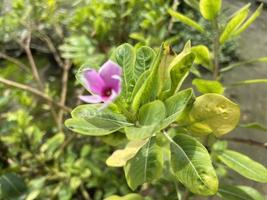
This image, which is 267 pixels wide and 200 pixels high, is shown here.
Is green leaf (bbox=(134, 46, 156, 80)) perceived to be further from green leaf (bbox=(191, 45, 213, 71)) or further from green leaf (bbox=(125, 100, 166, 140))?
green leaf (bbox=(191, 45, 213, 71))

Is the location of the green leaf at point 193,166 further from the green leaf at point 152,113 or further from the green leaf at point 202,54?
the green leaf at point 202,54

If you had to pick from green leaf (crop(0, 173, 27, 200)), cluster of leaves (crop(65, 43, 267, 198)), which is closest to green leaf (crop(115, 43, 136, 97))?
cluster of leaves (crop(65, 43, 267, 198))

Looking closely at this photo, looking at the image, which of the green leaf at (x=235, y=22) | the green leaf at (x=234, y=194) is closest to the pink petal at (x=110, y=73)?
the green leaf at (x=235, y=22)

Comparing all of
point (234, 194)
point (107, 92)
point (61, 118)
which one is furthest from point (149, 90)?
point (61, 118)

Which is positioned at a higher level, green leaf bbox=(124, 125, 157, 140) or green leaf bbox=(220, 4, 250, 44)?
green leaf bbox=(220, 4, 250, 44)

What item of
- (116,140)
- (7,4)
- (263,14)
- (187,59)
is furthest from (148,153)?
(7,4)

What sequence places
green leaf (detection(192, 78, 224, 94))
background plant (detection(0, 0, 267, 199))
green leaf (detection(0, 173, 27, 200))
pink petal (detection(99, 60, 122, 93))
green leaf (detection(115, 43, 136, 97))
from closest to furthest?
1. pink petal (detection(99, 60, 122, 93))
2. green leaf (detection(115, 43, 136, 97))
3. green leaf (detection(192, 78, 224, 94))
4. green leaf (detection(0, 173, 27, 200))
5. background plant (detection(0, 0, 267, 199))
